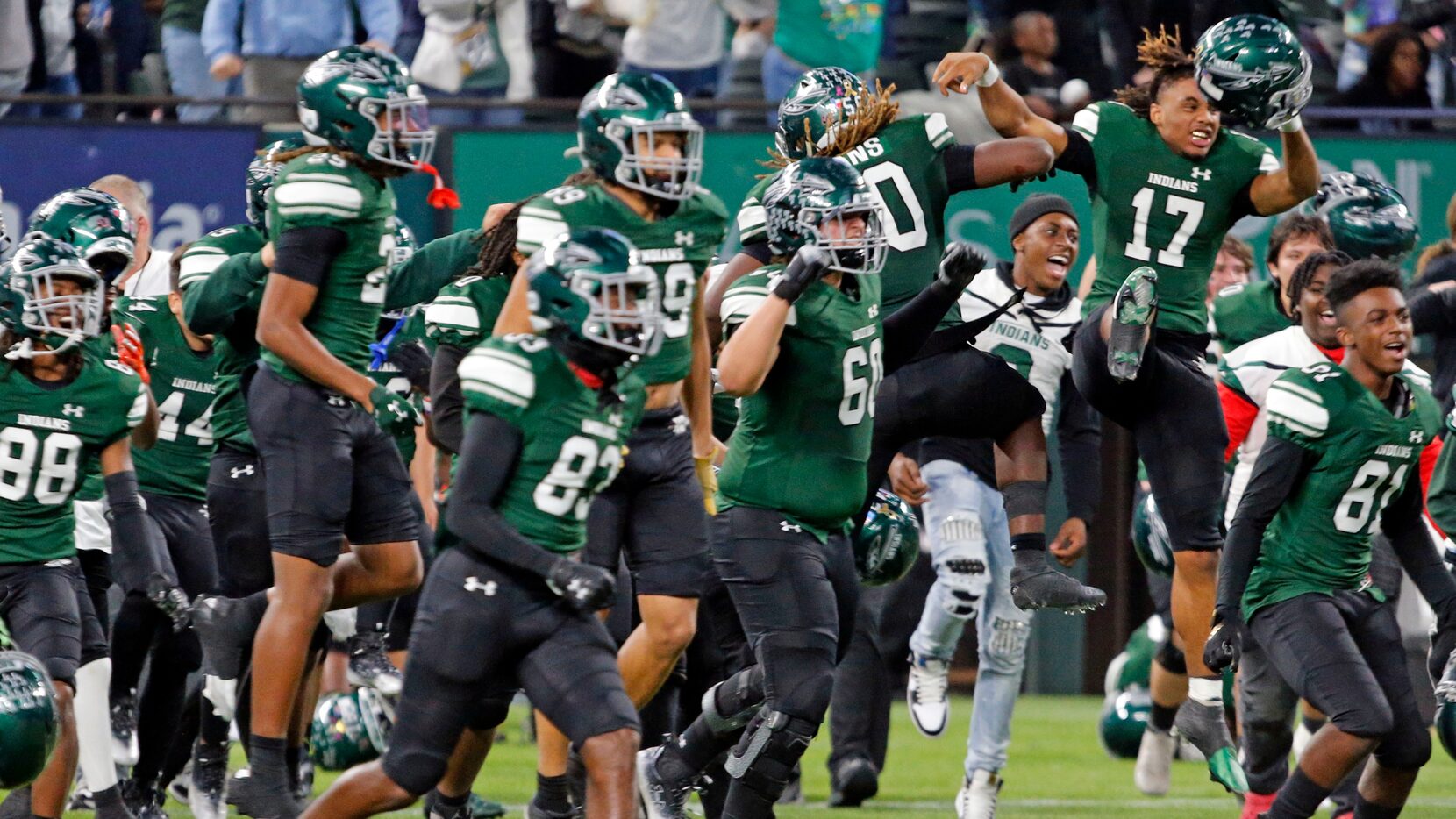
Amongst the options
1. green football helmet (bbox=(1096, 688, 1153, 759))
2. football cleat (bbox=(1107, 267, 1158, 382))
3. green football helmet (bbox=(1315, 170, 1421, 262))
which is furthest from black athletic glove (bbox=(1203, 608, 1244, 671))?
green football helmet (bbox=(1096, 688, 1153, 759))

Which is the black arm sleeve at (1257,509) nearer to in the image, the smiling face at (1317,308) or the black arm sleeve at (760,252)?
the smiling face at (1317,308)

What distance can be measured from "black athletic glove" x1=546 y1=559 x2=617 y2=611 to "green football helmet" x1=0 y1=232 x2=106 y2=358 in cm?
219

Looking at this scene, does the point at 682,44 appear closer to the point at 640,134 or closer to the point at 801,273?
the point at 640,134

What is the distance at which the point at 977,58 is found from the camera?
6930 mm

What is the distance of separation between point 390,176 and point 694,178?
104cm

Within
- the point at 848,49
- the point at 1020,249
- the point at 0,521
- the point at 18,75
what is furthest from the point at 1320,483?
the point at 18,75

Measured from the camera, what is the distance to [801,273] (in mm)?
5785

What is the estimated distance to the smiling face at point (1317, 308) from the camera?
7.37m

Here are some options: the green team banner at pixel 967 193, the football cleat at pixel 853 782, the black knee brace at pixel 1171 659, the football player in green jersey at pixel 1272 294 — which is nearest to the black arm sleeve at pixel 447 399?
the football cleat at pixel 853 782

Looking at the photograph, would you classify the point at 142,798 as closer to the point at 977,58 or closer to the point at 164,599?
the point at 164,599

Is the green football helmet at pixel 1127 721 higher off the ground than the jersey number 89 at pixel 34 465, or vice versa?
the jersey number 89 at pixel 34 465

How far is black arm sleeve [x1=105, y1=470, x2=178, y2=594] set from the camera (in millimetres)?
6477

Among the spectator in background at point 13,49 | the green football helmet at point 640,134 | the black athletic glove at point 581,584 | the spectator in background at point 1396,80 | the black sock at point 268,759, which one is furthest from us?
the spectator in background at point 1396,80

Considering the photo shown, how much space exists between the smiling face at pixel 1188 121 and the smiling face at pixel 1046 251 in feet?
3.56
